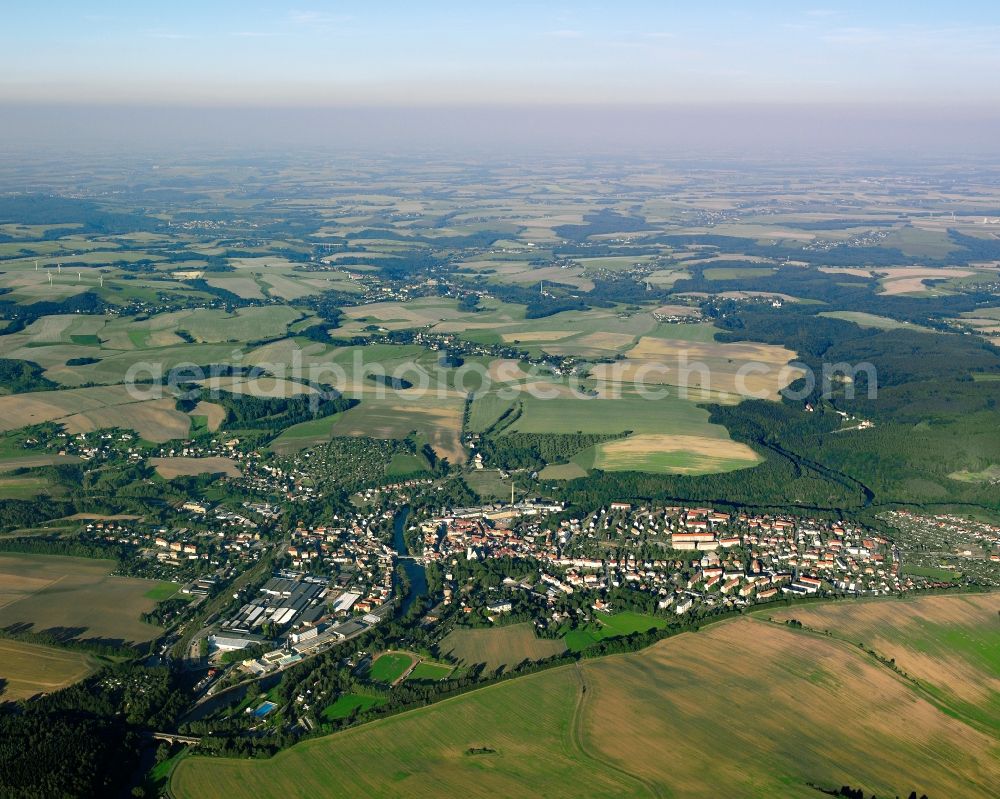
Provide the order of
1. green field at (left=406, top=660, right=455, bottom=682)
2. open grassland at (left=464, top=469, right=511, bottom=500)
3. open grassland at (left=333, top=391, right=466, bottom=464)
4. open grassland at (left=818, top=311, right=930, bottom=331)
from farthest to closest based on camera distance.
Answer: open grassland at (left=818, top=311, right=930, bottom=331) < open grassland at (left=333, top=391, right=466, bottom=464) < open grassland at (left=464, top=469, right=511, bottom=500) < green field at (left=406, top=660, right=455, bottom=682)

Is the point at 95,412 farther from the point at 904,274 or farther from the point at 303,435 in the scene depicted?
the point at 904,274

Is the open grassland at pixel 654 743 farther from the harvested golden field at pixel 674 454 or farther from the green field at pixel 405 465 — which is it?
the green field at pixel 405 465

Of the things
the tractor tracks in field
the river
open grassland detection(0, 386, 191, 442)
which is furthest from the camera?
open grassland detection(0, 386, 191, 442)

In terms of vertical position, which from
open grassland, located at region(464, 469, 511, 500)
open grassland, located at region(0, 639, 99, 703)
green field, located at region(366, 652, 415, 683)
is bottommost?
open grassland, located at region(464, 469, 511, 500)

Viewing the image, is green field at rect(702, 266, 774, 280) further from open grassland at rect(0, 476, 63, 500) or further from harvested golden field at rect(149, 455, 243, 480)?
open grassland at rect(0, 476, 63, 500)

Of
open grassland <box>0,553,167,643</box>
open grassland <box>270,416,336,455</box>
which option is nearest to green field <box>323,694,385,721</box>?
open grassland <box>0,553,167,643</box>

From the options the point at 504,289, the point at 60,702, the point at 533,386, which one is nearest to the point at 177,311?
the point at 504,289

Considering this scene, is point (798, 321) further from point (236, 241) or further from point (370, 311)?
point (236, 241)
